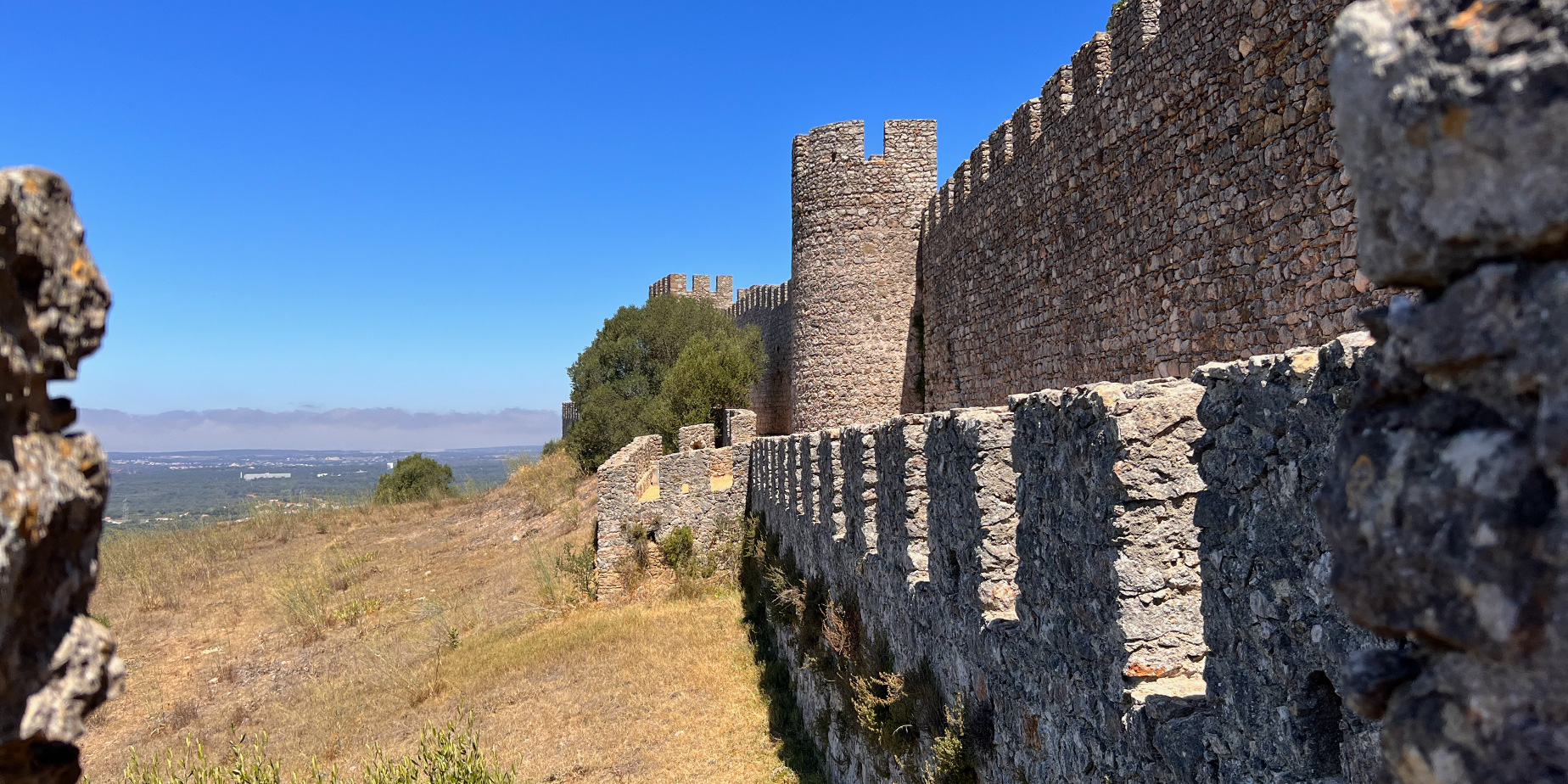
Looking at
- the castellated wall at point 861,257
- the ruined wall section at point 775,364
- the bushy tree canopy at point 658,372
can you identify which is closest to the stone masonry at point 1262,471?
the castellated wall at point 861,257

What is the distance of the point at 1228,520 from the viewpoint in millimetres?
2240

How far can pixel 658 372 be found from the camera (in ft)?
88.3

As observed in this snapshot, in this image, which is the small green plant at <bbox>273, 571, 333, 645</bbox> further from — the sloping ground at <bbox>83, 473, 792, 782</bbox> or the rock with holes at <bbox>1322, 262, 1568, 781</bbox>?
the rock with holes at <bbox>1322, 262, 1568, 781</bbox>

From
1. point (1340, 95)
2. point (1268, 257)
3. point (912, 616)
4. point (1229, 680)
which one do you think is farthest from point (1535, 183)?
point (1268, 257)

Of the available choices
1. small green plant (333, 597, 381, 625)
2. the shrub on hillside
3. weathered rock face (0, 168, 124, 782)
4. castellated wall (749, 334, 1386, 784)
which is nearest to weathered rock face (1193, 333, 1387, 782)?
castellated wall (749, 334, 1386, 784)

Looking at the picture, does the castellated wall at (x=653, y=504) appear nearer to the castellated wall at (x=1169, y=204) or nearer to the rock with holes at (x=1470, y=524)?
the castellated wall at (x=1169, y=204)

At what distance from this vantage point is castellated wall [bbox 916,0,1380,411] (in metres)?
5.40

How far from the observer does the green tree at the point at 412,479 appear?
A: 35.6m

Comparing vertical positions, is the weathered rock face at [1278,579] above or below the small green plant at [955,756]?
above

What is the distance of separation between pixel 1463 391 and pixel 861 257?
54.8ft

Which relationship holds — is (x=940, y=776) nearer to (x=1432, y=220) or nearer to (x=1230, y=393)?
(x=1230, y=393)

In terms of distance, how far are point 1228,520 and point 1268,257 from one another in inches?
168

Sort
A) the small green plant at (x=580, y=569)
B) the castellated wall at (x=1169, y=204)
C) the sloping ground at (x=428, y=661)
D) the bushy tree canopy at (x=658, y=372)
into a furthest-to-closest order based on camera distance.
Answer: the bushy tree canopy at (x=658, y=372) → the small green plant at (x=580, y=569) → the sloping ground at (x=428, y=661) → the castellated wall at (x=1169, y=204)

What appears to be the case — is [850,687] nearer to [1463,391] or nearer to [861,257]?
[1463,391]
